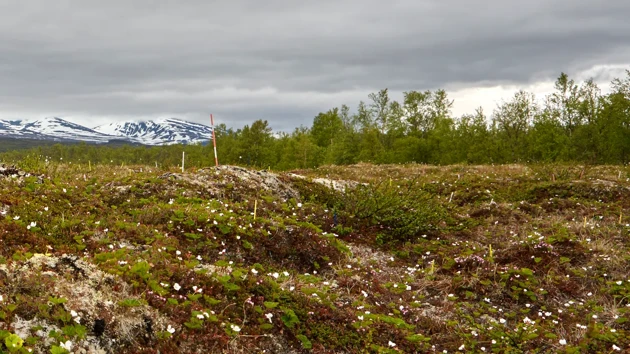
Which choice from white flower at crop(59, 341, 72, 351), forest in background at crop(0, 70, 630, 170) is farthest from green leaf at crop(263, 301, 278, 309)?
forest in background at crop(0, 70, 630, 170)

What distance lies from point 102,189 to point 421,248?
10563 mm

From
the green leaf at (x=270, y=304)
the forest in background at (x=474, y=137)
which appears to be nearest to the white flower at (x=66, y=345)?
the green leaf at (x=270, y=304)

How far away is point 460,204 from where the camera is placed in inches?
779

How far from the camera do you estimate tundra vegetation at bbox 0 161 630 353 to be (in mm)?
6211

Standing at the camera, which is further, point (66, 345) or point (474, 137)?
point (474, 137)

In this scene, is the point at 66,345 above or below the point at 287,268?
above

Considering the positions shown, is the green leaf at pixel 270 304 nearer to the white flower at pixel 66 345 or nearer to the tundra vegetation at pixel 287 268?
the tundra vegetation at pixel 287 268

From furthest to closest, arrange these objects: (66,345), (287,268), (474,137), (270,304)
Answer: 1. (474,137)
2. (287,268)
3. (270,304)
4. (66,345)

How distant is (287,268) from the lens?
10.7 meters

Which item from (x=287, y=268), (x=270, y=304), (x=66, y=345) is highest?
(x=66, y=345)

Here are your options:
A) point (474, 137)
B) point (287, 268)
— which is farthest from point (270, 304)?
point (474, 137)

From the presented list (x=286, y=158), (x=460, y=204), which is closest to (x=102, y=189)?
(x=460, y=204)

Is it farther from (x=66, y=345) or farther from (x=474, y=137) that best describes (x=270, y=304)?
(x=474, y=137)

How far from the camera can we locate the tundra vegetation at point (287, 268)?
6.21m
